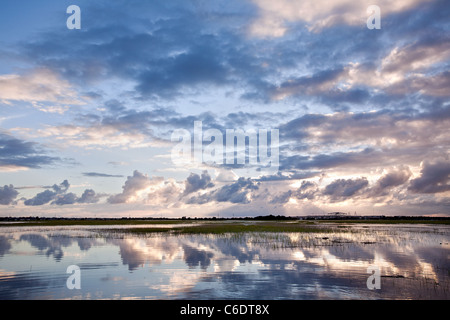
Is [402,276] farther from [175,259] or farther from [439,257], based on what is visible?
[175,259]

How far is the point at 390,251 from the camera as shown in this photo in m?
34.0

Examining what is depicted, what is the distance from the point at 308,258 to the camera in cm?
2872

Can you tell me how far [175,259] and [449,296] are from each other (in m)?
19.6
